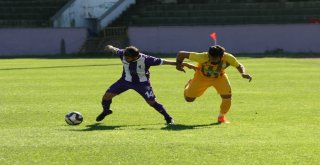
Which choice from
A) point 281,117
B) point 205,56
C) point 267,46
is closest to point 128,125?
point 205,56

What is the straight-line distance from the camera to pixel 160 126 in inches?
441

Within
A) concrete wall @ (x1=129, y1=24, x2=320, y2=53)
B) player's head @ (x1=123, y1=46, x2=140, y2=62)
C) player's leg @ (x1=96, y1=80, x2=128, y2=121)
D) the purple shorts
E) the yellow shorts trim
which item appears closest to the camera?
player's head @ (x1=123, y1=46, x2=140, y2=62)

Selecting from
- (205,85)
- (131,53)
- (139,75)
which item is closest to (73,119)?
(139,75)

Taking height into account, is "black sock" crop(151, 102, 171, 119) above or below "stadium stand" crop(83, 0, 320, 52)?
above

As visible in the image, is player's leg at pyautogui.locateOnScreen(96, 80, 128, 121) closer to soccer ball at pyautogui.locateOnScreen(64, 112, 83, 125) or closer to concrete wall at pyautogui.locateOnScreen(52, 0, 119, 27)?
soccer ball at pyautogui.locateOnScreen(64, 112, 83, 125)

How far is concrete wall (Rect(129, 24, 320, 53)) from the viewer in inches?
1542

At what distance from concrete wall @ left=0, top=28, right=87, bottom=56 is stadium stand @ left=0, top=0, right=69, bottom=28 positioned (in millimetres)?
2794

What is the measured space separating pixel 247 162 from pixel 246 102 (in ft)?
24.0

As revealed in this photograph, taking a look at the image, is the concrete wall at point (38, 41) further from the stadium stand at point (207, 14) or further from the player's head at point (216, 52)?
the player's head at point (216, 52)

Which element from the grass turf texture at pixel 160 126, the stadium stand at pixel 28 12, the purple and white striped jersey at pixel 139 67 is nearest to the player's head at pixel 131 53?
the purple and white striped jersey at pixel 139 67

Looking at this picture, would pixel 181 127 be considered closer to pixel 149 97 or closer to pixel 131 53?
pixel 149 97

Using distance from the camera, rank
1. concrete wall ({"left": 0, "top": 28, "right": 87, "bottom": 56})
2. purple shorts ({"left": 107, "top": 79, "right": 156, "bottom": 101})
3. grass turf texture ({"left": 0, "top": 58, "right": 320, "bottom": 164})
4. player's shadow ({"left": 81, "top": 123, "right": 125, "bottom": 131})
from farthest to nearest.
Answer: concrete wall ({"left": 0, "top": 28, "right": 87, "bottom": 56}), purple shorts ({"left": 107, "top": 79, "right": 156, "bottom": 101}), player's shadow ({"left": 81, "top": 123, "right": 125, "bottom": 131}), grass turf texture ({"left": 0, "top": 58, "right": 320, "bottom": 164})

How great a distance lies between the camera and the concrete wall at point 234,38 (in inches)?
1542

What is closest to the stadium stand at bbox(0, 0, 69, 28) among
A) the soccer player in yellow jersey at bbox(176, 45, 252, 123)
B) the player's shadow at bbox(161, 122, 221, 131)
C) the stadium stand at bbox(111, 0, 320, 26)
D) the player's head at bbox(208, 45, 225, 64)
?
the stadium stand at bbox(111, 0, 320, 26)
